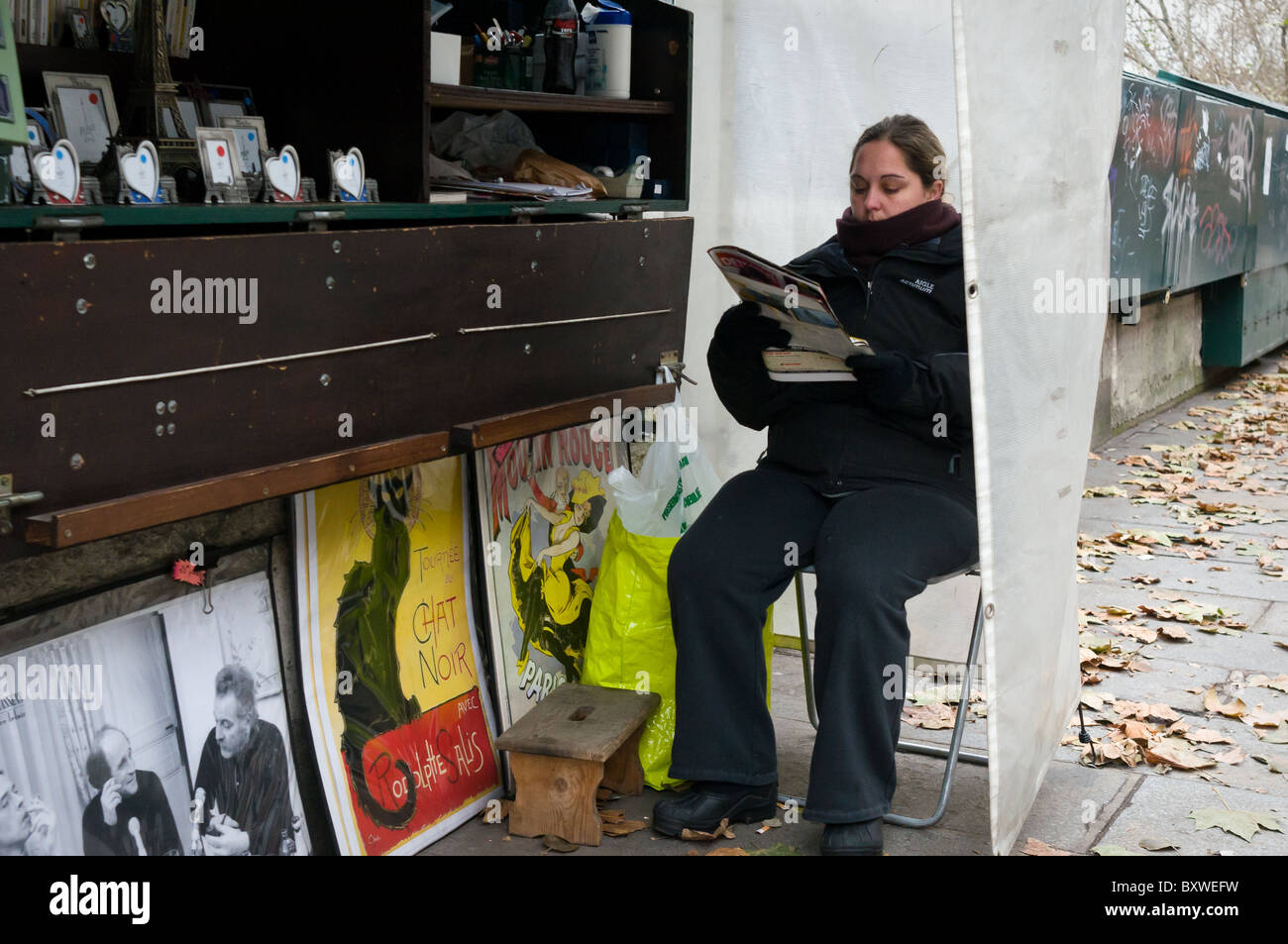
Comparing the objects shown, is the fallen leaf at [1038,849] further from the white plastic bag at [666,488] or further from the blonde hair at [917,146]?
the blonde hair at [917,146]

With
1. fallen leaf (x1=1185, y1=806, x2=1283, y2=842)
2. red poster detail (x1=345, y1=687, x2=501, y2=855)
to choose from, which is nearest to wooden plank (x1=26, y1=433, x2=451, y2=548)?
red poster detail (x1=345, y1=687, x2=501, y2=855)

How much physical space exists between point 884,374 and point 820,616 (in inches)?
23.3

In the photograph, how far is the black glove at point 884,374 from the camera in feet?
10.7

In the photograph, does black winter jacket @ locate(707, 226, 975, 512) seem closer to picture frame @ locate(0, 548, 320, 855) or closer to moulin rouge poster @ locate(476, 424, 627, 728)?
moulin rouge poster @ locate(476, 424, 627, 728)

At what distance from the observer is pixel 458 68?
10.8ft

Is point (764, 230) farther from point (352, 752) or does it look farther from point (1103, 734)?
point (352, 752)

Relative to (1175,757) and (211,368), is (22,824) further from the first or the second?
(1175,757)

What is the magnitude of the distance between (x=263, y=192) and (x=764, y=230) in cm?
214

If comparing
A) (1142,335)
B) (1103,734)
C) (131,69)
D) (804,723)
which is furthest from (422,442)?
(1142,335)

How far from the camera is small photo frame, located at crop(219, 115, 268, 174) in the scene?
2.72 m

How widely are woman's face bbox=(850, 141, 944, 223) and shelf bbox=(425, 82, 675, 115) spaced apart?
63 cm

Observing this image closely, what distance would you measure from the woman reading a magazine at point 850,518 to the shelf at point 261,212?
25.5 inches

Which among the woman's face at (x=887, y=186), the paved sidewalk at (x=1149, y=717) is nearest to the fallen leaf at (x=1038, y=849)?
the paved sidewalk at (x=1149, y=717)
